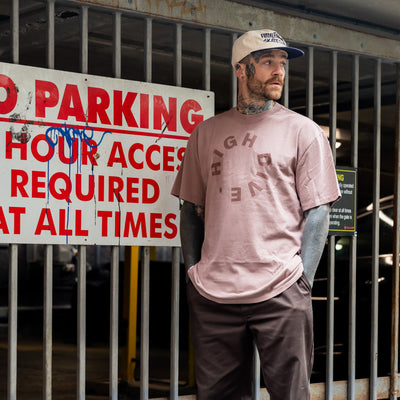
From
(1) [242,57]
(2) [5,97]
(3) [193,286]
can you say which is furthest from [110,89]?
(3) [193,286]

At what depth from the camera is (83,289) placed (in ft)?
13.0

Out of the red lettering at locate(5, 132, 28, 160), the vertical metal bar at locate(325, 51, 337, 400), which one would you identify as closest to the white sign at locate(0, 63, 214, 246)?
the red lettering at locate(5, 132, 28, 160)

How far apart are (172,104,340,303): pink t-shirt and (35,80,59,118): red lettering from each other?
1008 millimetres

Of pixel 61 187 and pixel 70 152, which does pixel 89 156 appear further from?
pixel 61 187

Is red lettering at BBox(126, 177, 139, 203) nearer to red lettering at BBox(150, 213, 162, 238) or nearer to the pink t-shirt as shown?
red lettering at BBox(150, 213, 162, 238)

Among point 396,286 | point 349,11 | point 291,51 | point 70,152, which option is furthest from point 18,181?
point 396,286

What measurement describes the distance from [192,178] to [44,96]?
0.92m

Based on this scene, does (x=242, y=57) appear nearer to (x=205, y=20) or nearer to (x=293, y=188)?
(x=293, y=188)

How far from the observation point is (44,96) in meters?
3.89

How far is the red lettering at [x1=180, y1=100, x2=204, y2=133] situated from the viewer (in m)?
4.32

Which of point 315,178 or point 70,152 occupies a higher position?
point 70,152

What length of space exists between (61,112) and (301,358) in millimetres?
1756

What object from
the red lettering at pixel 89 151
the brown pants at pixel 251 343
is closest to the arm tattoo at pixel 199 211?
the brown pants at pixel 251 343

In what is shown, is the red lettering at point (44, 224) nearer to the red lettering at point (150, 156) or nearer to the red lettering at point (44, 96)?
the red lettering at point (44, 96)
